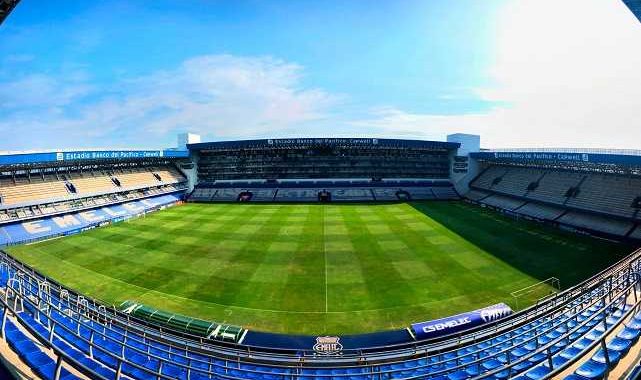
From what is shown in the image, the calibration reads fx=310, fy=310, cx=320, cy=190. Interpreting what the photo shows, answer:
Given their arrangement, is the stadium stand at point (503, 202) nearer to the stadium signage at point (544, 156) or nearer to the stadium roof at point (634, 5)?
the stadium signage at point (544, 156)

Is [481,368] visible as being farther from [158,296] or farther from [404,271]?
[158,296]

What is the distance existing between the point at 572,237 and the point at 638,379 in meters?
27.0

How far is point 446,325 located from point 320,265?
1005 centimetres

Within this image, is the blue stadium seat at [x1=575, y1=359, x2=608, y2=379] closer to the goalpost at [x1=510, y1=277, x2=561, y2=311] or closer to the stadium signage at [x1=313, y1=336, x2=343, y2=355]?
the stadium signage at [x1=313, y1=336, x2=343, y2=355]

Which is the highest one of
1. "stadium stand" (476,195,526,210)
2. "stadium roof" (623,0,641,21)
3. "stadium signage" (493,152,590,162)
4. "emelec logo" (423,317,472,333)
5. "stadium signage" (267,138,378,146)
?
"stadium roof" (623,0,641,21)

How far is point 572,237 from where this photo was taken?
27734 mm

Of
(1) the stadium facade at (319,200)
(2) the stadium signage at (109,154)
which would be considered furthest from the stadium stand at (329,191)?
(2) the stadium signage at (109,154)

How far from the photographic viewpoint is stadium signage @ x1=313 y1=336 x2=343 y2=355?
12948mm

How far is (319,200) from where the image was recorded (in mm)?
50469

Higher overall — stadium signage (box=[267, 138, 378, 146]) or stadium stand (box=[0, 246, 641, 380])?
stadium signage (box=[267, 138, 378, 146])

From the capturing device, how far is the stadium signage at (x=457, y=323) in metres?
13.7

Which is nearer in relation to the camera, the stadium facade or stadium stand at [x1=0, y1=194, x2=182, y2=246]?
the stadium facade

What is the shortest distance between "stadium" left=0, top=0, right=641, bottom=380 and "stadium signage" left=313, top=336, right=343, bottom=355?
0.40 meters

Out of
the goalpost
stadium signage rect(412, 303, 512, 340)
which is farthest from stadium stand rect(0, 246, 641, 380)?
the goalpost
